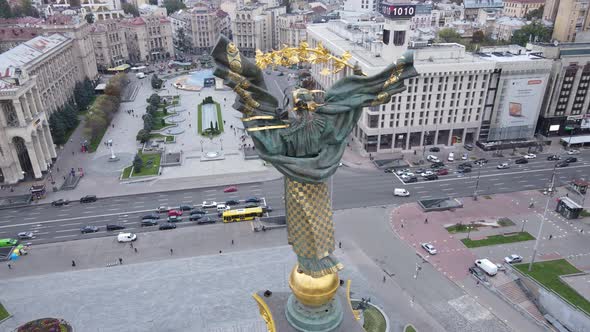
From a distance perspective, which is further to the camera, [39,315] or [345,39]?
[345,39]

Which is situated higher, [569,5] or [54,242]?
[569,5]

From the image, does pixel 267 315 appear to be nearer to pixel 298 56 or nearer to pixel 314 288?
pixel 314 288

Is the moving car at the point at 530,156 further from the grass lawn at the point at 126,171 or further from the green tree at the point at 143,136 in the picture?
the green tree at the point at 143,136

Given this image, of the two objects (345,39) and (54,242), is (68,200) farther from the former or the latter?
(345,39)

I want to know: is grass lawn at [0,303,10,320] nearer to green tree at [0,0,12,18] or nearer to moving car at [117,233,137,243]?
moving car at [117,233,137,243]

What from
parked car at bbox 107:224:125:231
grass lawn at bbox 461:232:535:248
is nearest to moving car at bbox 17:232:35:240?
parked car at bbox 107:224:125:231

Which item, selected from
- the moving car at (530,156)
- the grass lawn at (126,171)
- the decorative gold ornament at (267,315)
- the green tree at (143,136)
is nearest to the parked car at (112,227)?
the grass lawn at (126,171)

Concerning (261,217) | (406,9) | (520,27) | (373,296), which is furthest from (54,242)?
(520,27)
